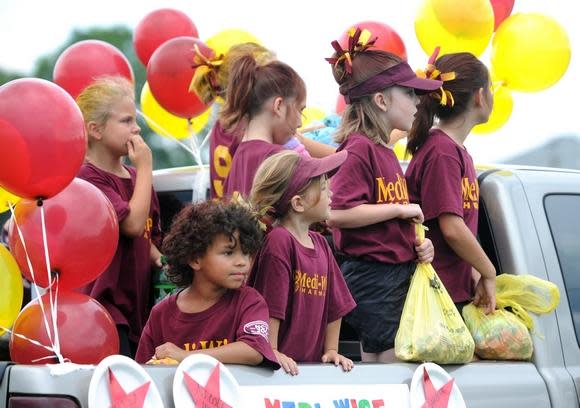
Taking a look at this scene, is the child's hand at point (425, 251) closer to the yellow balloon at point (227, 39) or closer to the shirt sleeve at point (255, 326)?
the shirt sleeve at point (255, 326)

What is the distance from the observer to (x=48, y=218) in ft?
12.8

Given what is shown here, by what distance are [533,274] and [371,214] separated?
2.55ft

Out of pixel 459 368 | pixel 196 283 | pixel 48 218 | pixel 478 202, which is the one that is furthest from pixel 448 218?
pixel 48 218

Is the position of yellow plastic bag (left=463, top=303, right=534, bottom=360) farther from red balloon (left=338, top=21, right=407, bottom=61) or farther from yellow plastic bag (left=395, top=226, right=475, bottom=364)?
red balloon (left=338, top=21, right=407, bottom=61)

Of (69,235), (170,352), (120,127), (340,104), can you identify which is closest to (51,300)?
(69,235)

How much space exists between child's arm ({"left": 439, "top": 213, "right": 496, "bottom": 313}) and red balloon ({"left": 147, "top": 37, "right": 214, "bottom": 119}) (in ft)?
5.17

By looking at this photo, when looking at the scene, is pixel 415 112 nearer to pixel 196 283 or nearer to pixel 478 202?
pixel 478 202

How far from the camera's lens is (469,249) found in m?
4.86

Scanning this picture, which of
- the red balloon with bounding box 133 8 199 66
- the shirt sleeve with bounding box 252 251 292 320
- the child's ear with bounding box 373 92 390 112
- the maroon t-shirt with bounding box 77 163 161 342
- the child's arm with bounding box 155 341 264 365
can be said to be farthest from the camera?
the red balloon with bounding box 133 8 199 66

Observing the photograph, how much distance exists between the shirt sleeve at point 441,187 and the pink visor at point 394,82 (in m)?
0.29

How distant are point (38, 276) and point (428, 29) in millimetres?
2794

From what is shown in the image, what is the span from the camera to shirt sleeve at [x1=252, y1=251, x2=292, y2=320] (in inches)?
167

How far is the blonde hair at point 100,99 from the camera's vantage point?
497cm

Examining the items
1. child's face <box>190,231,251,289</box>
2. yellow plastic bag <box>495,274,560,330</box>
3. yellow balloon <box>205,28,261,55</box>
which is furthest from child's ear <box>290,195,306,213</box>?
yellow balloon <box>205,28,261,55</box>
